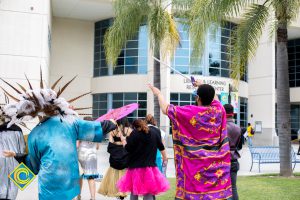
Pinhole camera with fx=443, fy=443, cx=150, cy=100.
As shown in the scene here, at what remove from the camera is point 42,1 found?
24438 millimetres

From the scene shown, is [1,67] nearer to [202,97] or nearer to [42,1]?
[42,1]

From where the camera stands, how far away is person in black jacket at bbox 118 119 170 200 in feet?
23.7

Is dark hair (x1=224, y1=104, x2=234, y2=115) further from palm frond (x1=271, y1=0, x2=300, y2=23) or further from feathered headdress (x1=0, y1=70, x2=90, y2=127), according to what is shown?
palm frond (x1=271, y1=0, x2=300, y2=23)

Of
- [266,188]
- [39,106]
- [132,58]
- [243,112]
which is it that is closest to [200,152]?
[39,106]

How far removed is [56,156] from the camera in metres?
4.32

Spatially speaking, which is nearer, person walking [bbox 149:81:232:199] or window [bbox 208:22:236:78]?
person walking [bbox 149:81:232:199]

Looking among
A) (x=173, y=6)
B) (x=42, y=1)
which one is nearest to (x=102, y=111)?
(x=42, y=1)

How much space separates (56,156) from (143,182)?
311 cm

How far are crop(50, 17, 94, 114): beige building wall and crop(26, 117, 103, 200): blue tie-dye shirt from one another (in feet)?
100

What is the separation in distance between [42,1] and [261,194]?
18.6 meters

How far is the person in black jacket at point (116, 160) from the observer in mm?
8461

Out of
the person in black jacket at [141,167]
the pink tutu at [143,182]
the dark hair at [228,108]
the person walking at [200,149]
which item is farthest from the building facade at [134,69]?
the person walking at [200,149]

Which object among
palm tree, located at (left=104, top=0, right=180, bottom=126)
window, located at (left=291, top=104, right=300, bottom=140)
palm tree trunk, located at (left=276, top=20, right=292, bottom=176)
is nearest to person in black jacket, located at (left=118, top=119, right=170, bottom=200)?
palm tree trunk, located at (left=276, top=20, right=292, bottom=176)

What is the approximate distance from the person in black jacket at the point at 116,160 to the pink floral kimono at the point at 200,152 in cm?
380
